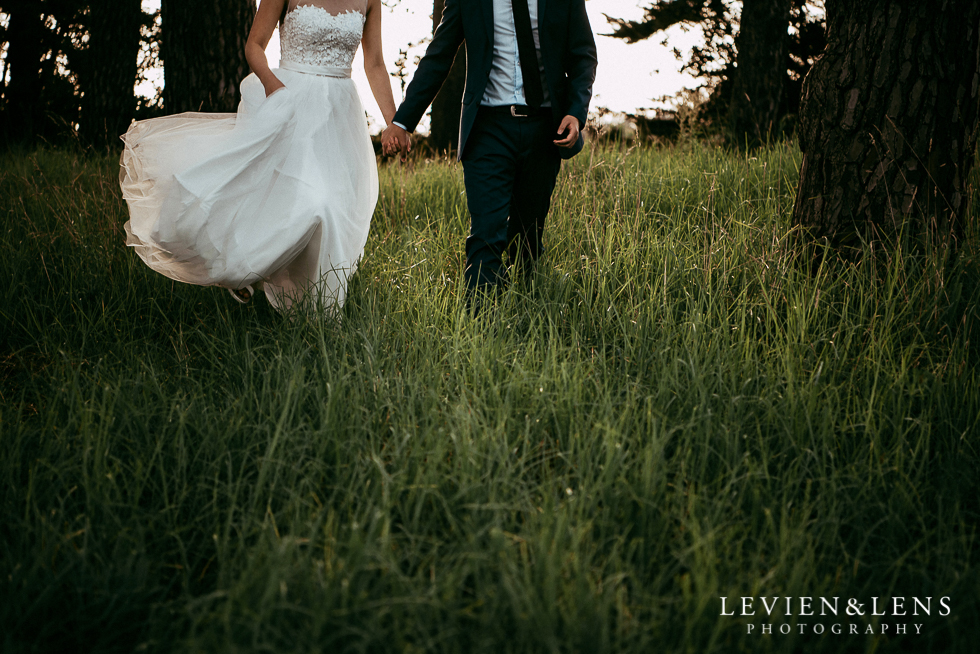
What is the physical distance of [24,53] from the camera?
13977 mm

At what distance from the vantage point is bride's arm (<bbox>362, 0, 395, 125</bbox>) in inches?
143

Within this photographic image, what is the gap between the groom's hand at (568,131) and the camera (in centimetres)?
325

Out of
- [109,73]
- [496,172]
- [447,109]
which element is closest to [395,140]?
[496,172]

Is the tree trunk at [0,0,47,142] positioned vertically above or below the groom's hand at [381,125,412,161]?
above

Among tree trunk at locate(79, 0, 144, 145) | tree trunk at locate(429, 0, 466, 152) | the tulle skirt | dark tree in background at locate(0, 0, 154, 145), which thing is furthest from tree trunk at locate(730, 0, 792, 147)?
dark tree in background at locate(0, 0, 154, 145)

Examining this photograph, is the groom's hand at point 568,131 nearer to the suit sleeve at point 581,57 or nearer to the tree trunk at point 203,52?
the suit sleeve at point 581,57

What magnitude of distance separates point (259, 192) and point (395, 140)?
74cm

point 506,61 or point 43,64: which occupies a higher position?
point 43,64

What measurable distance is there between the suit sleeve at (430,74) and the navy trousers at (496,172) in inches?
12.6

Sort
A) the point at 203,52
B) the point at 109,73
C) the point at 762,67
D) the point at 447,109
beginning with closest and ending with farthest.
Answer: the point at 203,52 < the point at 109,73 < the point at 762,67 < the point at 447,109

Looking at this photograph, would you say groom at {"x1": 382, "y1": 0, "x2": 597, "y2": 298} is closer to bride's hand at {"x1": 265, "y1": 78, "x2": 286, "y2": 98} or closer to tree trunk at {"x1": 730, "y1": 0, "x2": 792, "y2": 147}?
bride's hand at {"x1": 265, "y1": 78, "x2": 286, "y2": 98}

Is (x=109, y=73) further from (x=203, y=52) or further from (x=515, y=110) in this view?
(x=515, y=110)

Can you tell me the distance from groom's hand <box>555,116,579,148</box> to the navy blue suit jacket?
58 mm

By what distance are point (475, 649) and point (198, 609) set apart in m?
0.72
